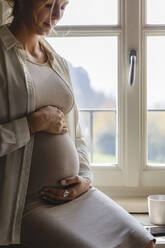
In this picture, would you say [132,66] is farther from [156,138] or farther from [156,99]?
[156,138]

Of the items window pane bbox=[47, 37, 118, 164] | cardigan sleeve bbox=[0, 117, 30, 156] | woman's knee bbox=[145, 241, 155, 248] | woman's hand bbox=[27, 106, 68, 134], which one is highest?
window pane bbox=[47, 37, 118, 164]

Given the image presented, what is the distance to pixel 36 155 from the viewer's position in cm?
147

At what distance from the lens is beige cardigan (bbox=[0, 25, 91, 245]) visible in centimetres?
139

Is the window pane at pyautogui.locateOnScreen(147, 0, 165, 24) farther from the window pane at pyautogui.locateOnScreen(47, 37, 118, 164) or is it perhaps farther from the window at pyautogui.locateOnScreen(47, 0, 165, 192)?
Answer: the window pane at pyautogui.locateOnScreen(47, 37, 118, 164)

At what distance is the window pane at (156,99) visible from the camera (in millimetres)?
1999

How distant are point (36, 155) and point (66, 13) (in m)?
0.84

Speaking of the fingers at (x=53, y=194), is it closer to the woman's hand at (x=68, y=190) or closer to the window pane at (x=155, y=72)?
the woman's hand at (x=68, y=190)

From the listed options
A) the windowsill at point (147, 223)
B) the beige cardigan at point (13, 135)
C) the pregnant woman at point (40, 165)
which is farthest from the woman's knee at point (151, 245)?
the beige cardigan at point (13, 135)

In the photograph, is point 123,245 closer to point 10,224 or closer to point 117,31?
point 10,224

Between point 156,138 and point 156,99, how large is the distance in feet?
0.63

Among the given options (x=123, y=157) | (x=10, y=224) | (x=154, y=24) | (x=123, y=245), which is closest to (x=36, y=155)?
(x=10, y=224)

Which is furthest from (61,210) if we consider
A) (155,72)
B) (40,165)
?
(155,72)

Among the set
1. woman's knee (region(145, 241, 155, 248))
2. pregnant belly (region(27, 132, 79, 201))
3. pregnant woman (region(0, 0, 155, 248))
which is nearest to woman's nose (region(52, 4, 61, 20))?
pregnant woman (region(0, 0, 155, 248))

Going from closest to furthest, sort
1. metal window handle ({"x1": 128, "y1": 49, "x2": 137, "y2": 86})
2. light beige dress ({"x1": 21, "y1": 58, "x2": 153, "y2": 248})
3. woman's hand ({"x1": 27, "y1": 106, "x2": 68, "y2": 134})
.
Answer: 1. light beige dress ({"x1": 21, "y1": 58, "x2": 153, "y2": 248})
2. woman's hand ({"x1": 27, "y1": 106, "x2": 68, "y2": 134})
3. metal window handle ({"x1": 128, "y1": 49, "x2": 137, "y2": 86})
